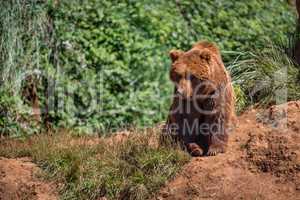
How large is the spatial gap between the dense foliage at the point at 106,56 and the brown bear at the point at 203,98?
108 inches

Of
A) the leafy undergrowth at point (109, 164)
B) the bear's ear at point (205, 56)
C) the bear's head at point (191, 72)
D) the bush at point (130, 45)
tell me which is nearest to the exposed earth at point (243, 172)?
the leafy undergrowth at point (109, 164)

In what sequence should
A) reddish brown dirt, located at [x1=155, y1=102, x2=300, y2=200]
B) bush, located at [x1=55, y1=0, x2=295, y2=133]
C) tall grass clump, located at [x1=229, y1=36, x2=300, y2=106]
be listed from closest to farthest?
1. reddish brown dirt, located at [x1=155, y1=102, x2=300, y2=200]
2. tall grass clump, located at [x1=229, y1=36, x2=300, y2=106]
3. bush, located at [x1=55, y1=0, x2=295, y2=133]

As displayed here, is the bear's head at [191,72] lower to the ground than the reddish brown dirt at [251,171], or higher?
higher

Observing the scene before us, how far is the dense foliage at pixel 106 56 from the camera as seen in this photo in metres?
8.98

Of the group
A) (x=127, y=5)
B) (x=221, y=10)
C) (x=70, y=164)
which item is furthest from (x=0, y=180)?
(x=221, y=10)

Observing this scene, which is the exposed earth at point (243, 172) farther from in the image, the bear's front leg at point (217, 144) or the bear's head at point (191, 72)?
the bear's head at point (191, 72)

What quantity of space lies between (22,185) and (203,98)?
200 cm

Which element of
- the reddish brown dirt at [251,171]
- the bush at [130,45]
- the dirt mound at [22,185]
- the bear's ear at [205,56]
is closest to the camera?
the reddish brown dirt at [251,171]

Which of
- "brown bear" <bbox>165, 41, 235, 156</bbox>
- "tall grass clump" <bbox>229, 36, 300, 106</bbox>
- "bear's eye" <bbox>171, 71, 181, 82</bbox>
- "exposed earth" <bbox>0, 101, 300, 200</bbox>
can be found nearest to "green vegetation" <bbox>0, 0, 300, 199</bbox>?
"tall grass clump" <bbox>229, 36, 300, 106</bbox>

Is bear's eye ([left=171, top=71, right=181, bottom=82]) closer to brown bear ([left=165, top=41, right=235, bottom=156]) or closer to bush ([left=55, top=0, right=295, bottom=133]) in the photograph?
brown bear ([left=165, top=41, right=235, bottom=156])

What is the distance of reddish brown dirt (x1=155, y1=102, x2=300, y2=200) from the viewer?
6.01 metres

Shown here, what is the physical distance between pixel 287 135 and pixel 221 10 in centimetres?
476

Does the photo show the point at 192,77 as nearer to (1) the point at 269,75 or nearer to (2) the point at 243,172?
(2) the point at 243,172

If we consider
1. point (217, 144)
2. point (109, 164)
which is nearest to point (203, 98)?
point (217, 144)
